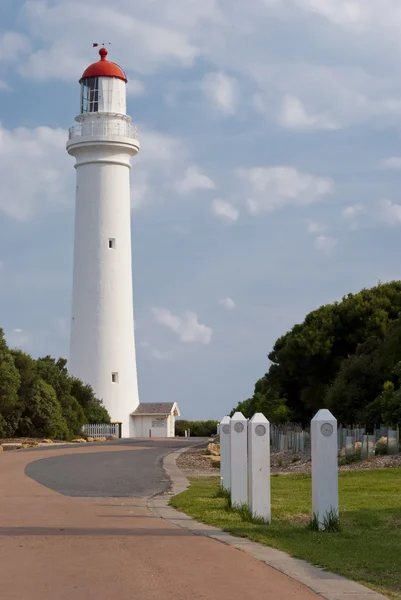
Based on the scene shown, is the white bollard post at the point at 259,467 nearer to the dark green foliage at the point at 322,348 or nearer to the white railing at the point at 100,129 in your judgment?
the dark green foliage at the point at 322,348

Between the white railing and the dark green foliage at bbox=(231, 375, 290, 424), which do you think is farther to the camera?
the white railing

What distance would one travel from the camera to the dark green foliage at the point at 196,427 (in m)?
77.6

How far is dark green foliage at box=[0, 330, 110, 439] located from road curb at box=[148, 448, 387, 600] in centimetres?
3007

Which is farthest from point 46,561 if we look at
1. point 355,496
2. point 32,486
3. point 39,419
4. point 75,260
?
point 75,260

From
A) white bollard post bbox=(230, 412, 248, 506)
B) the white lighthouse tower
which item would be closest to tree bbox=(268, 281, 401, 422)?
the white lighthouse tower

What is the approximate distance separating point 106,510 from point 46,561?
496cm

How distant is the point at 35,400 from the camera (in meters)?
→ 46.1

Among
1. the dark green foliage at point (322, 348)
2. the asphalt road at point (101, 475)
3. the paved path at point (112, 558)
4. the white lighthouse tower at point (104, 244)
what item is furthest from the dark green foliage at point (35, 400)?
the paved path at point (112, 558)

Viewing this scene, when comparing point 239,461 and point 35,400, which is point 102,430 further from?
point 239,461

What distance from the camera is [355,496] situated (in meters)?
16.1

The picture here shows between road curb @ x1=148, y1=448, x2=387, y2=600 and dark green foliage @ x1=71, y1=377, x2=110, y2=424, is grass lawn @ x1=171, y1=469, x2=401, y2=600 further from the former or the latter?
dark green foliage @ x1=71, y1=377, x2=110, y2=424

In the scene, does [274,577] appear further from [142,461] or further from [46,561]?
[142,461]

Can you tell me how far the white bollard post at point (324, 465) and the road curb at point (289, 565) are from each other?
1029 mm

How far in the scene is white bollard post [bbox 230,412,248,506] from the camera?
516 inches
